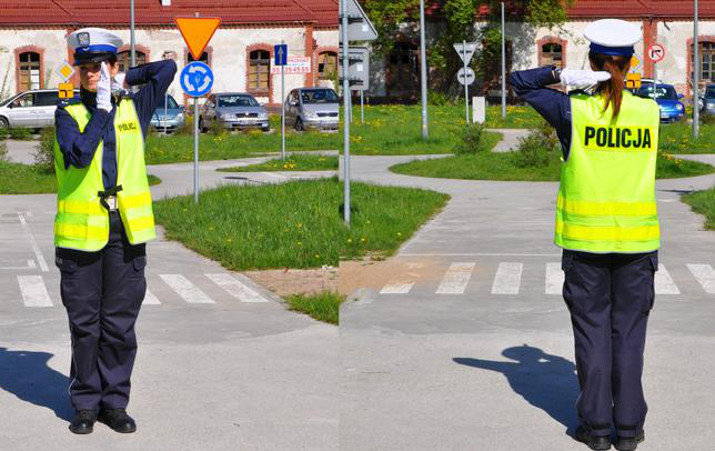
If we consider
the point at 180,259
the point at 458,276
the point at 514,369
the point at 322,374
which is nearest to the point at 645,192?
the point at 514,369

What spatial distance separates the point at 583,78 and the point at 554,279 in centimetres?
612

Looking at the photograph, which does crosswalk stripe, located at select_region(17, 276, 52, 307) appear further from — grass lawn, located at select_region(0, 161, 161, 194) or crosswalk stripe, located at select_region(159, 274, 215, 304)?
grass lawn, located at select_region(0, 161, 161, 194)

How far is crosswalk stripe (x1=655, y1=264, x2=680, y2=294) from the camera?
38.4 ft

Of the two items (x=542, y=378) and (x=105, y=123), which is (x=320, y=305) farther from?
(x=105, y=123)

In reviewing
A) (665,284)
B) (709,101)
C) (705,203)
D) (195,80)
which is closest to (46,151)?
(195,80)

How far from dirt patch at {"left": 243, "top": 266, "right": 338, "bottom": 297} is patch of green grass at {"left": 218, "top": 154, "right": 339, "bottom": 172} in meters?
15.0

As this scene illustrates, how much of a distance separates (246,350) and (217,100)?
38437 millimetres

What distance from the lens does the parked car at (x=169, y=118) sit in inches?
1752

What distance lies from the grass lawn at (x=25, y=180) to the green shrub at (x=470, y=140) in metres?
7.86

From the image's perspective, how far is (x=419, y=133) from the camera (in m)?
39.9

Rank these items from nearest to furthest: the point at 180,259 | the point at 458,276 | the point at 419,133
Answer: the point at 458,276 → the point at 180,259 → the point at 419,133

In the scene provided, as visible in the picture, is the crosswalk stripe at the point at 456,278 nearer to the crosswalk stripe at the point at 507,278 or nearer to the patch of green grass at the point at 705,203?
the crosswalk stripe at the point at 507,278

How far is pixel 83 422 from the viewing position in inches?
267

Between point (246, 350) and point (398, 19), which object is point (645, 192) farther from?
point (398, 19)
